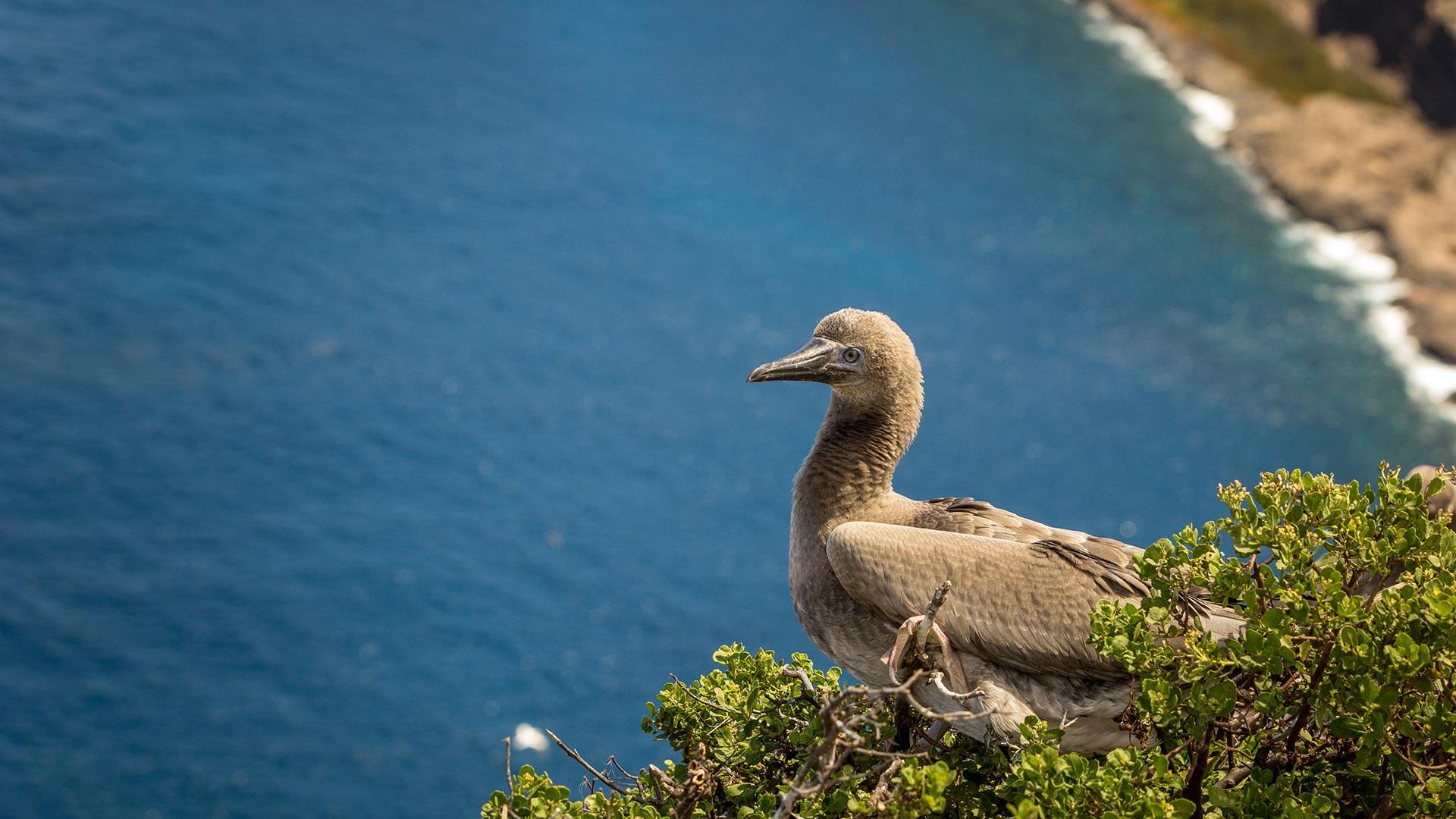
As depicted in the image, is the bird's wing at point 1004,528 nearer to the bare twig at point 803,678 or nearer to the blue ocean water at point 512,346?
the bare twig at point 803,678

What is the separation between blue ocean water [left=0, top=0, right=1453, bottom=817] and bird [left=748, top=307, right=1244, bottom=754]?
31423mm

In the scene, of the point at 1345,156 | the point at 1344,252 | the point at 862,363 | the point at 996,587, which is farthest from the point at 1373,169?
the point at 996,587

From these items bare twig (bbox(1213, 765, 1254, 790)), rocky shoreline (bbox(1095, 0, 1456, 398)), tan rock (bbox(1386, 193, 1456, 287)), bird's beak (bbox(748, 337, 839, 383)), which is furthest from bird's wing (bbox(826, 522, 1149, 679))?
tan rock (bbox(1386, 193, 1456, 287))

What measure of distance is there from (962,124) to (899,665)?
7281cm

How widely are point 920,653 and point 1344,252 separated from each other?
70359 millimetres

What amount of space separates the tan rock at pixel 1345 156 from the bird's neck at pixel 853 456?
2594 inches

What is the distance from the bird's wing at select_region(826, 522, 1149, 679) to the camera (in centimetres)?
1451

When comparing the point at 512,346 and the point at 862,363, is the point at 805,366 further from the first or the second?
the point at 512,346

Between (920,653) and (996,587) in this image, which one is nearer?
(920,653)

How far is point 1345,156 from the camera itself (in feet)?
256

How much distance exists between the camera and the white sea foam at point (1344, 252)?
226 ft

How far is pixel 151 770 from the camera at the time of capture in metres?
44.1

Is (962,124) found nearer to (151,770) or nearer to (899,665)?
(151,770)

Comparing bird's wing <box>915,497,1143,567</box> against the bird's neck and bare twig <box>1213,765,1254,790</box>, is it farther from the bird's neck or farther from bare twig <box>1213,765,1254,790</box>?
bare twig <box>1213,765,1254,790</box>
